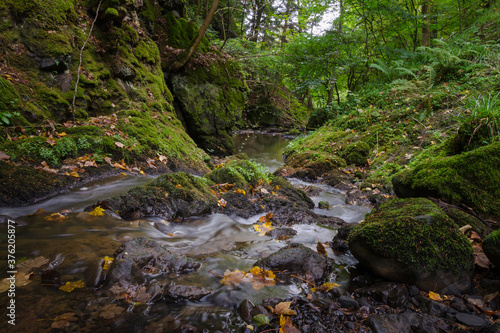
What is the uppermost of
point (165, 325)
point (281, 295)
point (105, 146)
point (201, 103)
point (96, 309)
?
point (201, 103)

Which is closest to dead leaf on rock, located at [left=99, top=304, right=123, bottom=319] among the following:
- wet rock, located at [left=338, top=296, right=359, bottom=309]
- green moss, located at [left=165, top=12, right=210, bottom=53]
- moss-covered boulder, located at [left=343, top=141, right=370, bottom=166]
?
wet rock, located at [left=338, top=296, right=359, bottom=309]

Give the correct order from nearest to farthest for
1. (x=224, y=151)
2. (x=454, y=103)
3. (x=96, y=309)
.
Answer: (x=96, y=309) → (x=454, y=103) → (x=224, y=151)

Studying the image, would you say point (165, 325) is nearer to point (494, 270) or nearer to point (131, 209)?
point (131, 209)

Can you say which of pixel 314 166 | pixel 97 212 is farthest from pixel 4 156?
pixel 314 166

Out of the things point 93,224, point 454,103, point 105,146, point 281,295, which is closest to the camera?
point 281,295

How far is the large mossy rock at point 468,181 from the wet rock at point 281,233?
2.23 metres

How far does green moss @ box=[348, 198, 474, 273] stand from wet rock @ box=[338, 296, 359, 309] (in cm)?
62

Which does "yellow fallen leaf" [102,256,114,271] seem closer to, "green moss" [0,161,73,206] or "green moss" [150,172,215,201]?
"green moss" [150,172,215,201]

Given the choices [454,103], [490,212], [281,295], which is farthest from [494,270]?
[454,103]

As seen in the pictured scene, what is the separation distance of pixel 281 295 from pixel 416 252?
1.38 metres

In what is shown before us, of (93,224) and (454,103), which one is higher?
(454,103)

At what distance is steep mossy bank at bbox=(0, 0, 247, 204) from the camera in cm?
421

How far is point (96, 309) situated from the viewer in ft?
5.49

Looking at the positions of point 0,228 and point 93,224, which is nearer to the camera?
point 0,228
